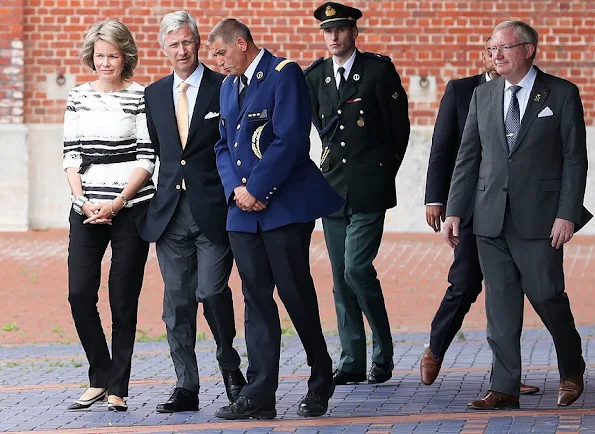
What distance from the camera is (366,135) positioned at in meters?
8.09

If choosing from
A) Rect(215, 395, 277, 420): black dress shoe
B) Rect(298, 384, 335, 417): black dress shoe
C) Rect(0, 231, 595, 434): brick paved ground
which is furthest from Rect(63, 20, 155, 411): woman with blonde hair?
Rect(298, 384, 335, 417): black dress shoe

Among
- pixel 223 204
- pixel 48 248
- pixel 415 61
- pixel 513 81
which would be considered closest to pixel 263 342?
pixel 223 204

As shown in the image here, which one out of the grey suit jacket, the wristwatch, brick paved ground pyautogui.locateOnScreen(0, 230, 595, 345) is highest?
the grey suit jacket

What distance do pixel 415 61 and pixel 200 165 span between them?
10305 millimetres

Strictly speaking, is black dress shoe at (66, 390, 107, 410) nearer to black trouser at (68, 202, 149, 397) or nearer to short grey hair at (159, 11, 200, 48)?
black trouser at (68, 202, 149, 397)

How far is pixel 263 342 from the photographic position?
22.5 feet

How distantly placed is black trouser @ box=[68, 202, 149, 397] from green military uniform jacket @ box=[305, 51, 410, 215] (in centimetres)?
137

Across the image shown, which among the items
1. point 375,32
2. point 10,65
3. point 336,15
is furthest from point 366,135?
point 10,65

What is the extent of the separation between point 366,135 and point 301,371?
148 centimetres

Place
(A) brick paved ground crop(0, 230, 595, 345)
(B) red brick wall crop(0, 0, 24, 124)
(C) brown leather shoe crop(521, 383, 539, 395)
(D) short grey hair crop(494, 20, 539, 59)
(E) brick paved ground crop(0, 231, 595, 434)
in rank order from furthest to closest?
1. (B) red brick wall crop(0, 0, 24, 124)
2. (A) brick paved ground crop(0, 230, 595, 345)
3. (C) brown leather shoe crop(521, 383, 539, 395)
4. (D) short grey hair crop(494, 20, 539, 59)
5. (E) brick paved ground crop(0, 231, 595, 434)

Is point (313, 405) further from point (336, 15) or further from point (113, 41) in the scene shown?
point (336, 15)

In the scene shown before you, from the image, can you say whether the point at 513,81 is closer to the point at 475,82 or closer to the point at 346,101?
the point at 475,82

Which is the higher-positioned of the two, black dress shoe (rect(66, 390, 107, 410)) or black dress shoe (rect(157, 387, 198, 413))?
black dress shoe (rect(157, 387, 198, 413))

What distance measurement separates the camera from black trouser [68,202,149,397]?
7.10m
